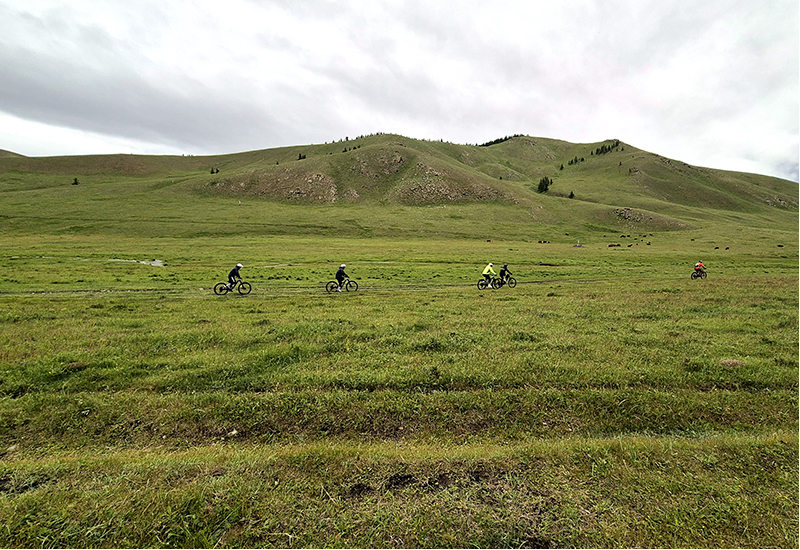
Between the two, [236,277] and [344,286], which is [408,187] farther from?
[236,277]

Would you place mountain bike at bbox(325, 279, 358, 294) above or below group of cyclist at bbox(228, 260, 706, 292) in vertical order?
below

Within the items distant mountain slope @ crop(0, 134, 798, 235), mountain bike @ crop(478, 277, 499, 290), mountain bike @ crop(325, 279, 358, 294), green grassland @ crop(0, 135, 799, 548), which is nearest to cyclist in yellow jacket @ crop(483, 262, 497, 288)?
mountain bike @ crop(478, 277, 499, 290)

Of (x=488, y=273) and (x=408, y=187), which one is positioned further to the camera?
(x=408, y=187)

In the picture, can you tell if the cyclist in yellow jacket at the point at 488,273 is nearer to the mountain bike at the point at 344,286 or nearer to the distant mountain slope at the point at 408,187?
the mountain bike at the point at 344,286

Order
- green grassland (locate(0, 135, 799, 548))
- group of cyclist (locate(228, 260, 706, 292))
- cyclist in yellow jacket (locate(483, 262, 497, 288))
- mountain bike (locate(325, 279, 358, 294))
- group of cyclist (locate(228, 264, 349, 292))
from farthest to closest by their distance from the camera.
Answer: cyclist in yellow jacket (locate(483, 262, 497, 288)) < mountain bike (locate(325, 279, 358, 294)) < group of cyclist (locate(228, 260, 706, 292)) < group of cyclist (locate(228, 264, 349, 292)) < green grassland (locate(0, 135, 799, 548))

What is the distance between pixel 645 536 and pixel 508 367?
5.76m

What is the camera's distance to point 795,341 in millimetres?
12992

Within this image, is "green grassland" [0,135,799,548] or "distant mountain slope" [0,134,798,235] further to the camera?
"distant mountain slope" [0,134,798,235]

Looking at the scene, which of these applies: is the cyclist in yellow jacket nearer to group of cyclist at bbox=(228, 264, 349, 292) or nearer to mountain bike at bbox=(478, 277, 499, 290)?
mountain bike at bbox=(478, 277, 499, 290)

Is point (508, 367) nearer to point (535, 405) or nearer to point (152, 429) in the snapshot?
point (535, 405)

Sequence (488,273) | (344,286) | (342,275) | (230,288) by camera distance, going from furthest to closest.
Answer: (344,286) < (488,273) < (342,275) < (230,288)

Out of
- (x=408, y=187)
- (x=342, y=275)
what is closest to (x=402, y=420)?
(x=342, y=275)

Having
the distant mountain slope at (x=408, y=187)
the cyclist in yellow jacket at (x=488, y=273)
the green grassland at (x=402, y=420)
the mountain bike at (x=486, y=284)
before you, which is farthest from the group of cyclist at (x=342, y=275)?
the distant mountain slope at (x=408, y=187)

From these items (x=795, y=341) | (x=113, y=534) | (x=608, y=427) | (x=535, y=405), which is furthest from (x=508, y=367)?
(x=795, y=341)
